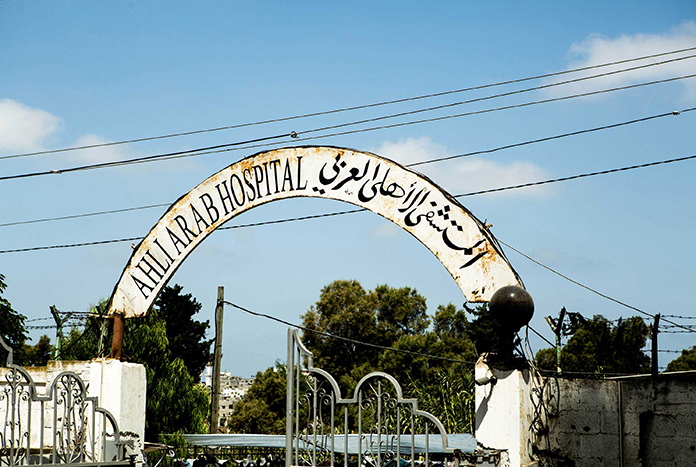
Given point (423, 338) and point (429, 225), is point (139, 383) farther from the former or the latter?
point (423, 338)

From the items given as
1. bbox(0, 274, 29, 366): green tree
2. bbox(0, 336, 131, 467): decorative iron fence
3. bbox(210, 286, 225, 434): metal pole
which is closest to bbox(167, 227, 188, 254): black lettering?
bbox(0, 336, 131, 467): decorative iron fence

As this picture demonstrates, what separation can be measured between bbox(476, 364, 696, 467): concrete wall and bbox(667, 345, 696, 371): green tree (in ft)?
113

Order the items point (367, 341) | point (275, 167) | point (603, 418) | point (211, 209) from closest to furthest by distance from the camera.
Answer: point (603, 418) < point (275, 167) < point (211, 209) < point (367, 341)

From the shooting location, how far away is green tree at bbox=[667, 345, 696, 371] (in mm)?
38438

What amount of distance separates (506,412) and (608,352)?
3026 cm

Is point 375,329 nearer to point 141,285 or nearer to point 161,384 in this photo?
point 161,384

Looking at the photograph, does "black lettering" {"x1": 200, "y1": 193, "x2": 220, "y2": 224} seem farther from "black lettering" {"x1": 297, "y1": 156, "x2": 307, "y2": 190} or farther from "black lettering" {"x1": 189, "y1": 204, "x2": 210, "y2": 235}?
"black lettering" {"x1": 297, "y1": 156, "x2": 307, "y2": 190}

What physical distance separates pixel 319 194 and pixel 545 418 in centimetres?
304

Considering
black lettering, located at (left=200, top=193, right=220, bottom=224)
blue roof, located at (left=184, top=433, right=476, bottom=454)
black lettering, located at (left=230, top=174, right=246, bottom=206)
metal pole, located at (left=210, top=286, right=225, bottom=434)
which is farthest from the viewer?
metal pole, located at (left=210, top=286, right=225, bottom=434)

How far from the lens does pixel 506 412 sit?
596cm

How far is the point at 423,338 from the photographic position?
38250 millimetres

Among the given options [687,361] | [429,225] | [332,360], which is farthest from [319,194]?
[687,361]

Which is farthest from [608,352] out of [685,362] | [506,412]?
[506,412]

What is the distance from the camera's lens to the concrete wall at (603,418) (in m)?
6.15
